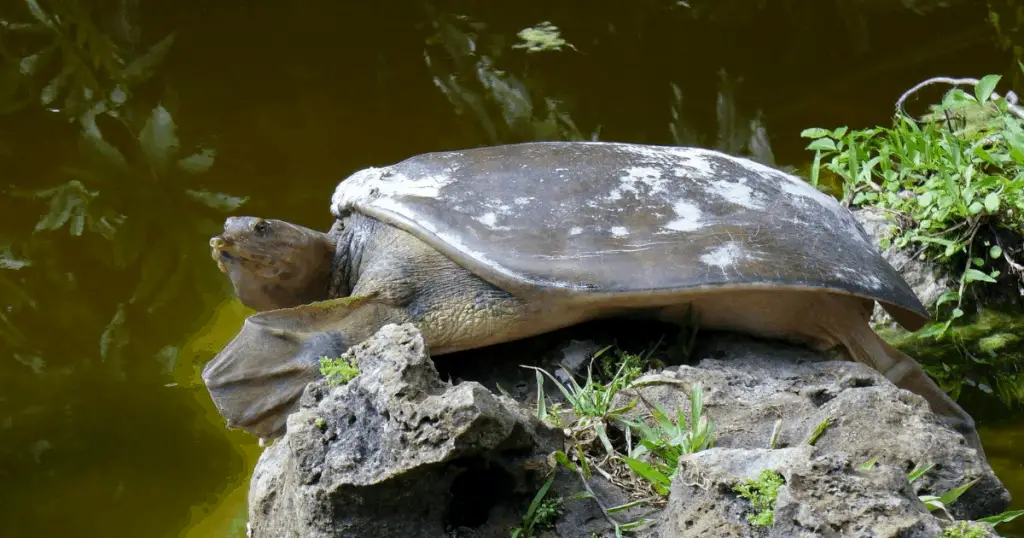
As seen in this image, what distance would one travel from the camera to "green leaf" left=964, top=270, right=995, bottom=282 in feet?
9.27

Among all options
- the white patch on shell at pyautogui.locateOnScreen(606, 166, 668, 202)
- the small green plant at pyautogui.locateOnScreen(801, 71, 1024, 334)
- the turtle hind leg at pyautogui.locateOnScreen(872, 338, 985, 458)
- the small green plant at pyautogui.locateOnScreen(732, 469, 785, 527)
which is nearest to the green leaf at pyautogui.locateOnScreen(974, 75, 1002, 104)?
the small green plant at pyautogui.locateOnScreen(801, 71, 1024, 334)

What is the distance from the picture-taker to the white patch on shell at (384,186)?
2268 millimetres

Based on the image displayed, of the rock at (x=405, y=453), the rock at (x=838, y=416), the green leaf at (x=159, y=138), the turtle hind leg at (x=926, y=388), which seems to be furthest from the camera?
the green leaf at (x=159, y=138)

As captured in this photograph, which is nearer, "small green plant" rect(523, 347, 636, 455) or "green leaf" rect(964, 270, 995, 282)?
"small green plant" rect(523, 347, 636, 455)

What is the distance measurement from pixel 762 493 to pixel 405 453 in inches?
20.6

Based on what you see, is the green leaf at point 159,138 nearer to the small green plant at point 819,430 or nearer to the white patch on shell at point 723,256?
the white patch on shell at point 723,256

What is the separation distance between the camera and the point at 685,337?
222cm

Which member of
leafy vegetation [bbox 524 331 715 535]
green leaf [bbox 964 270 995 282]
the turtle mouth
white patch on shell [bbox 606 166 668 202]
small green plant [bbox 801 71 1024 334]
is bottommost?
green leaf [bbox 964 270 995 282]

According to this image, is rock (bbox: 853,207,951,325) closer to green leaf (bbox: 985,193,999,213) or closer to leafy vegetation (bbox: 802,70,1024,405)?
leafy vegetation (bbox: 802,70,1024,405)

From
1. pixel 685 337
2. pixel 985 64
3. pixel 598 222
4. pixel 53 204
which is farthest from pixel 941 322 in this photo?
pixel 53 204

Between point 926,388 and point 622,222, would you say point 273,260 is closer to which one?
point 622,222

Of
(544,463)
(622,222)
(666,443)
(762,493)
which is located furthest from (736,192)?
(762,493)

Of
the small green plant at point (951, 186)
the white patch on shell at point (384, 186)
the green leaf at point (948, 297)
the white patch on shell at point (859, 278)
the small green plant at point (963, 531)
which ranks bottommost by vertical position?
the green leaf at point (948, 297)

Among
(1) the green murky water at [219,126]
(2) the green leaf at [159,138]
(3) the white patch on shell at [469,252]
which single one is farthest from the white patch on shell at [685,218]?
(2) the green leaf at [159,138]
